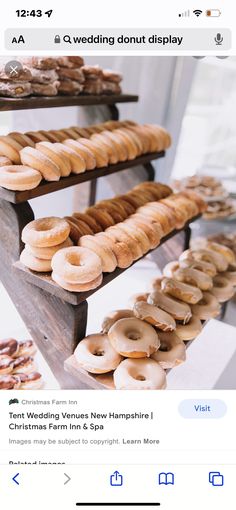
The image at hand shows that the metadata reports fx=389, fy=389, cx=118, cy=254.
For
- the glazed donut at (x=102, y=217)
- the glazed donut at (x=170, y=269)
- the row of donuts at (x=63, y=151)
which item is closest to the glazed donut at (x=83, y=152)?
the row of donuts at (x=63, y=151)

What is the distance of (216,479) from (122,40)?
0.73 metres

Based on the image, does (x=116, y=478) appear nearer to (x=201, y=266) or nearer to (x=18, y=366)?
(x=18, y=366)

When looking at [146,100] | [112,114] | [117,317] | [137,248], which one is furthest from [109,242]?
[146,100]

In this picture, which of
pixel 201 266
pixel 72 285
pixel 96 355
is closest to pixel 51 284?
pixel 72 285

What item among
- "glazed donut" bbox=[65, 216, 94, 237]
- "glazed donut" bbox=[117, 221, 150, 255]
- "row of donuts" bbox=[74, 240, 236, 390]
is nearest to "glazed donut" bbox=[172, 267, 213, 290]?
"row of donuts" bbox=[74, 240, 236, 390]

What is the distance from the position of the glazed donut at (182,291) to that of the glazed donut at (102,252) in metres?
0.27

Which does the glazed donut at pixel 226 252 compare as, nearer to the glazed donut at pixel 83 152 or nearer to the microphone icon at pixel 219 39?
the glazed donut at pixel 83 152

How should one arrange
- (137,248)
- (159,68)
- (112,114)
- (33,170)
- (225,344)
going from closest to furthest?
(33,170)
(137,248)
(225,344)
(112,114)
(159,68)

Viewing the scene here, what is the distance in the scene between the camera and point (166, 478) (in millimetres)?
624

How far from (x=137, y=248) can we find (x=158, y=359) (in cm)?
25

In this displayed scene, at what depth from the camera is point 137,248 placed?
883 mm

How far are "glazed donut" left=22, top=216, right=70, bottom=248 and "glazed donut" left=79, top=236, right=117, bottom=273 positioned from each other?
51 millimetres

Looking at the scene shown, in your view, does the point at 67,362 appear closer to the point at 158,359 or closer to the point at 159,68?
the point at 158,359

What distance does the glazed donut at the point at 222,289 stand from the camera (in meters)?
1.16
